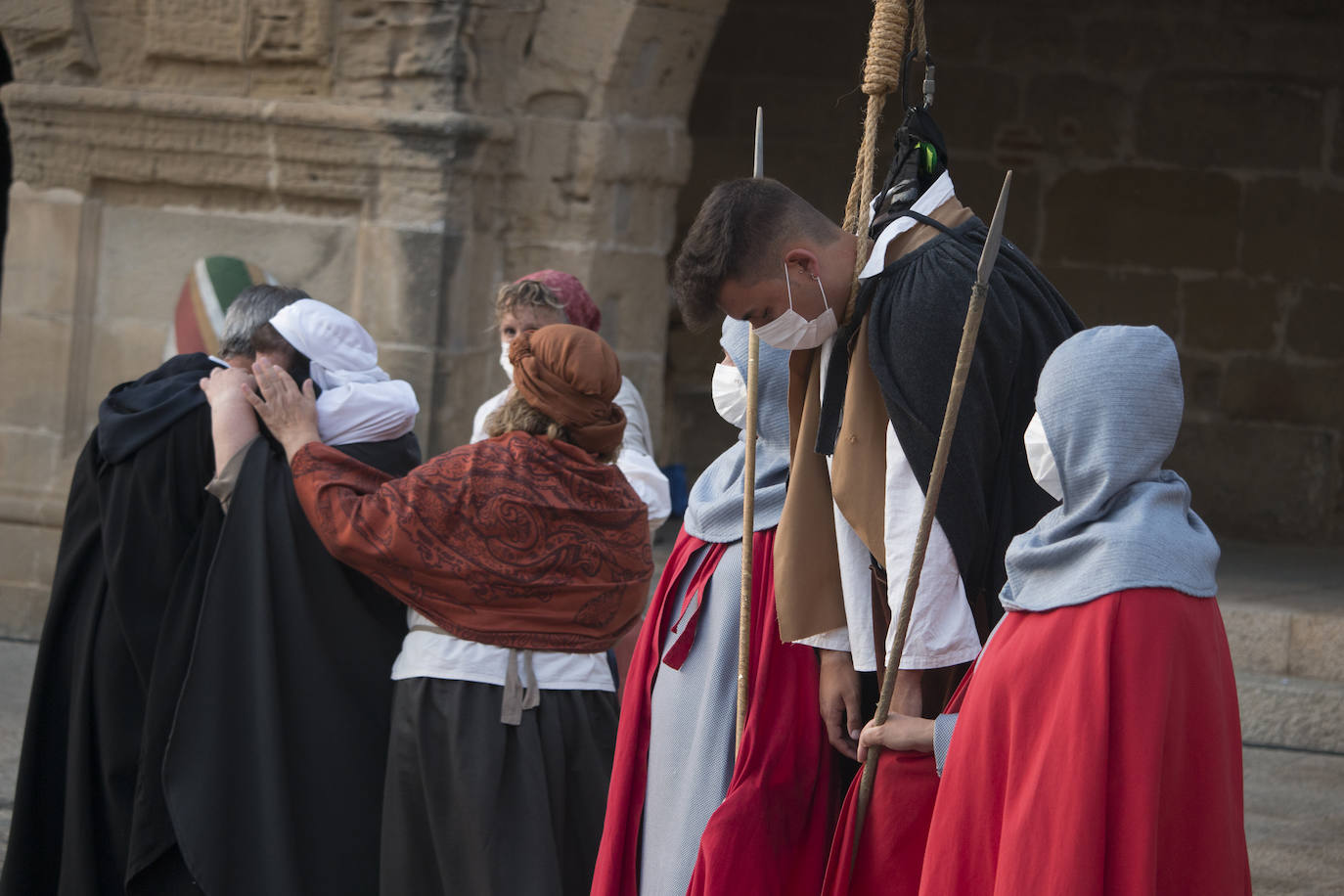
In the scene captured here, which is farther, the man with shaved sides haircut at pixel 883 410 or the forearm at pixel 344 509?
the forearm at pixel 344 509

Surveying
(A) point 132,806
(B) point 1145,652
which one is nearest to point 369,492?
(A) point 132,806

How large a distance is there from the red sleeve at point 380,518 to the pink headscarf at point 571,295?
127 cm

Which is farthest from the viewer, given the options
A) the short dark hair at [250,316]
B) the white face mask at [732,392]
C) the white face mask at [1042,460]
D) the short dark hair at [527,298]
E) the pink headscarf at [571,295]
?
the pink headscarf at [571,295]

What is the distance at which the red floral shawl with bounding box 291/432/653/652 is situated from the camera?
301cm

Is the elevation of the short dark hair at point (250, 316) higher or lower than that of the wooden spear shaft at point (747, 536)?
higher

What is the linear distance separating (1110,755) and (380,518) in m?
1.55

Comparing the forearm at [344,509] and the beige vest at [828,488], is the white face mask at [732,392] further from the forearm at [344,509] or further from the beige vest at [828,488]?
the forearm at [344,509]

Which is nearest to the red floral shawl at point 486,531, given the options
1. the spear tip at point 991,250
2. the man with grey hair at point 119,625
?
the man with grey hair at point 119,625

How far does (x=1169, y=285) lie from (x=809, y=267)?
5402 millimetres

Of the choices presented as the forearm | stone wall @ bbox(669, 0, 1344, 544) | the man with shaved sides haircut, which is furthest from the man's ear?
stone wall @ bbox(669, 0, 1344, 544)

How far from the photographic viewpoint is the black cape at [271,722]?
10.0 feet

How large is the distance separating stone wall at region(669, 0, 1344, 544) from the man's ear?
5.28 meters

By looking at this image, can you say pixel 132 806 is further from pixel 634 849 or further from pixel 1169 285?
pixel 1169 285

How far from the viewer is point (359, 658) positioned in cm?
319
